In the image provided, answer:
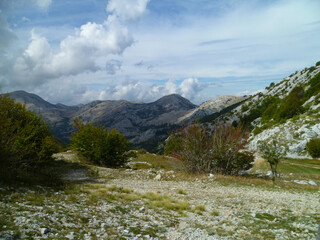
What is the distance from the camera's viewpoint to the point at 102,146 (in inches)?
1512

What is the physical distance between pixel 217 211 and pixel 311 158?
212 feet

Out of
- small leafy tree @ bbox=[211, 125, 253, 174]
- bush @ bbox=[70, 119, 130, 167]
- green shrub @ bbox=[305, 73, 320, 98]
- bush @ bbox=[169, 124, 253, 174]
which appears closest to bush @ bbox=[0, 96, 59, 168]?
bush @ bbox=[70, 119, 130, 167]

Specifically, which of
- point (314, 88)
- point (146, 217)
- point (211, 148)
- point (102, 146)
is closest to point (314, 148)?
point (211, 148)

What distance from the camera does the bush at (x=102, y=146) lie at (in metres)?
38.3

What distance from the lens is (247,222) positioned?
10.6 meters

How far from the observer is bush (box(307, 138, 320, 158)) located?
57.7 meters

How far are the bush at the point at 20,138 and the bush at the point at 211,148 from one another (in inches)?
776

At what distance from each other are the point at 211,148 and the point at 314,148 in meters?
47.0

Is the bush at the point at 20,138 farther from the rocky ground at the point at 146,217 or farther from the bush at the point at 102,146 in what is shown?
the bush at the point at 102,146

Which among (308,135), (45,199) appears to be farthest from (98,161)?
(308,135)

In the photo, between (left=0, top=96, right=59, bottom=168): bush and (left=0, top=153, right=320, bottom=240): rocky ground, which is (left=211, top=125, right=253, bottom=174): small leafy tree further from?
(left=0, top=96, right=59, bottom=168): bush

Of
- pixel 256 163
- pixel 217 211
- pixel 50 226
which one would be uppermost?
pixel 50 226

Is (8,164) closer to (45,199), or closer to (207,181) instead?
(45,199)

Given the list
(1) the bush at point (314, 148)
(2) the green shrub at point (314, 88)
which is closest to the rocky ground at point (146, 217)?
(1) the bush at point (314, 148)
